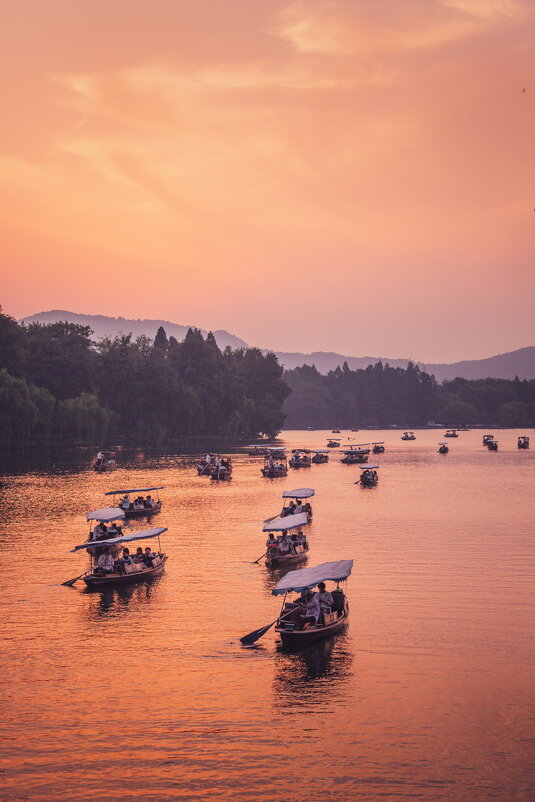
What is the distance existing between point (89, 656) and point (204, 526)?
45.5 metres

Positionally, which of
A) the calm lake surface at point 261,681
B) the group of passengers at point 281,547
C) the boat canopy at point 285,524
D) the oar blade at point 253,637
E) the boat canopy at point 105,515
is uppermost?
the boat canopy at point 105,515

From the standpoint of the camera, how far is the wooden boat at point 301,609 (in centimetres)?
4050

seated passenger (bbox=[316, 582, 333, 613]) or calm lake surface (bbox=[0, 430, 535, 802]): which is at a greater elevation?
seated passenger (bbox=[316, 582, 333, 613])

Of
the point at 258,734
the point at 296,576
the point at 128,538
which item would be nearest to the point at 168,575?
the point at 128,538

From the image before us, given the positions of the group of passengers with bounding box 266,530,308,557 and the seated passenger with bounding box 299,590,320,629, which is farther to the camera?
the group of passengers with bounding box 266,530,308,557

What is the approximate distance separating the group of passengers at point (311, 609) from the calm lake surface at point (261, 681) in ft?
5.06

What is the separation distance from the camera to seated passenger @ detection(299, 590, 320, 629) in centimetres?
4084

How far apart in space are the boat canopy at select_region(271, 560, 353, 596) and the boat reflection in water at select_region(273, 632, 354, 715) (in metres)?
2.95

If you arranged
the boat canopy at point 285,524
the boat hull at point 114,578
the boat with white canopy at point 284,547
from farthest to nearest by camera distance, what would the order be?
the boat with white canopy at point 284,547
the boat canopy at point 285,524
the boat hull at point 114,578

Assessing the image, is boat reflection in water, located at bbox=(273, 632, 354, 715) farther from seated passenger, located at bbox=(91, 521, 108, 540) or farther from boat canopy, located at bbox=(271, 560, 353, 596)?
seated passenger, located at bbox=(91, 521, 108, 540)

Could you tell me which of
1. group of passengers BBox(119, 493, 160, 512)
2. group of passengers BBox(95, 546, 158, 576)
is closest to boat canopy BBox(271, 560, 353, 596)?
group of passengers BBox(95, 546, 158, 576)

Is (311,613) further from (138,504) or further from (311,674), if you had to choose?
(138,504)

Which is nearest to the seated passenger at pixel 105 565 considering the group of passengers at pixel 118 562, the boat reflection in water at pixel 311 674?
the group of passengers at pixel 118 562

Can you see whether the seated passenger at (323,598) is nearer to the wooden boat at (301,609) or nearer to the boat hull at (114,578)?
the wooden boat at (301,609)
